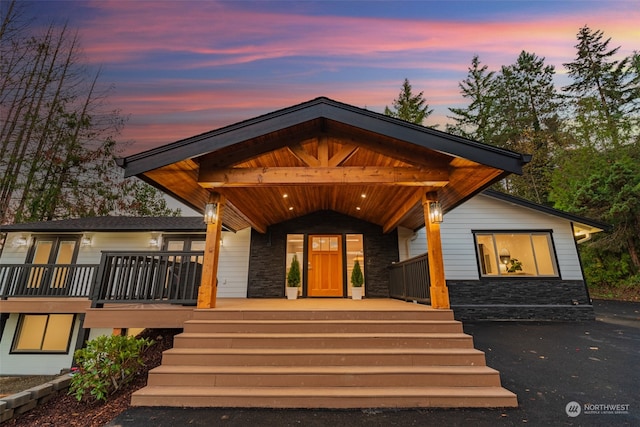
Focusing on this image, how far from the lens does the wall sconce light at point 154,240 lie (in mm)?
8195

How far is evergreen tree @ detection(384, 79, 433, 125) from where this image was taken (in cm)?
1834

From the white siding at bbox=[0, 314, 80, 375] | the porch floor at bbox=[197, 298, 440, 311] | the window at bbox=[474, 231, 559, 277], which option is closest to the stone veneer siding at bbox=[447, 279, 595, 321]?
the window at bbox=[474, 231, 559, 277]

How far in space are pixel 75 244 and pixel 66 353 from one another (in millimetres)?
3206

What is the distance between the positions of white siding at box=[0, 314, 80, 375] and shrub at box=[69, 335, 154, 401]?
6310 mm

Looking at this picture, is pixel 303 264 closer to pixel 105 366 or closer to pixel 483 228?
pixel 105 366

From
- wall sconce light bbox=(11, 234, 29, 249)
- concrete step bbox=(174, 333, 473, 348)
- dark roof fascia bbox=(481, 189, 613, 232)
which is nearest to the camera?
concrete step bbox=(174, 333, 473, 348)

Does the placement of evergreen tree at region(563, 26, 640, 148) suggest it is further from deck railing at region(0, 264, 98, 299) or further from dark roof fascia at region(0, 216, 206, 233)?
deck railing at region(0, 264, 98, 299)

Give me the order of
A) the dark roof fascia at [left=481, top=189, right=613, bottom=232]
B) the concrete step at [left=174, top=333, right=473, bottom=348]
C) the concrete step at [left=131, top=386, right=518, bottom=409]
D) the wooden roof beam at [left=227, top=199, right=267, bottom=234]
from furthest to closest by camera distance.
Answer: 1. the dark roof fascia at [left=481, top=189, right=613, bottom=232]
2. the wooden roof beam at [left=227, top=199, right=267, bottom=234]
3. the concrete step at [left=174, top=333, right=473, bottom=348]
4. the concrete step at [left=131, top=386, right=518, bottom=409]

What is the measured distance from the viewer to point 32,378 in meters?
7.07

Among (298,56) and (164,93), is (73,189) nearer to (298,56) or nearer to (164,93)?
(164,93)

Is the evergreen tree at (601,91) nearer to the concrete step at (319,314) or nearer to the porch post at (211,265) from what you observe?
the concrete step at (319,314)

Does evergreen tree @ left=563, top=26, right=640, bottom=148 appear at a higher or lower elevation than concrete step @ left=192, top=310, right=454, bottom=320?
higher

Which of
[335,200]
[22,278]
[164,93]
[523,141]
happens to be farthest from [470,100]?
[22,278]

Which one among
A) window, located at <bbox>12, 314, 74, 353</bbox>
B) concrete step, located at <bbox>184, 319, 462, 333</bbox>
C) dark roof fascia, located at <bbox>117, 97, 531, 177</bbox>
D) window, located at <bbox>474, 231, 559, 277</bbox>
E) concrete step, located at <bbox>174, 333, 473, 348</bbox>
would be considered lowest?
window, located at <bbox>12, 314, 74, 353</bbox>
